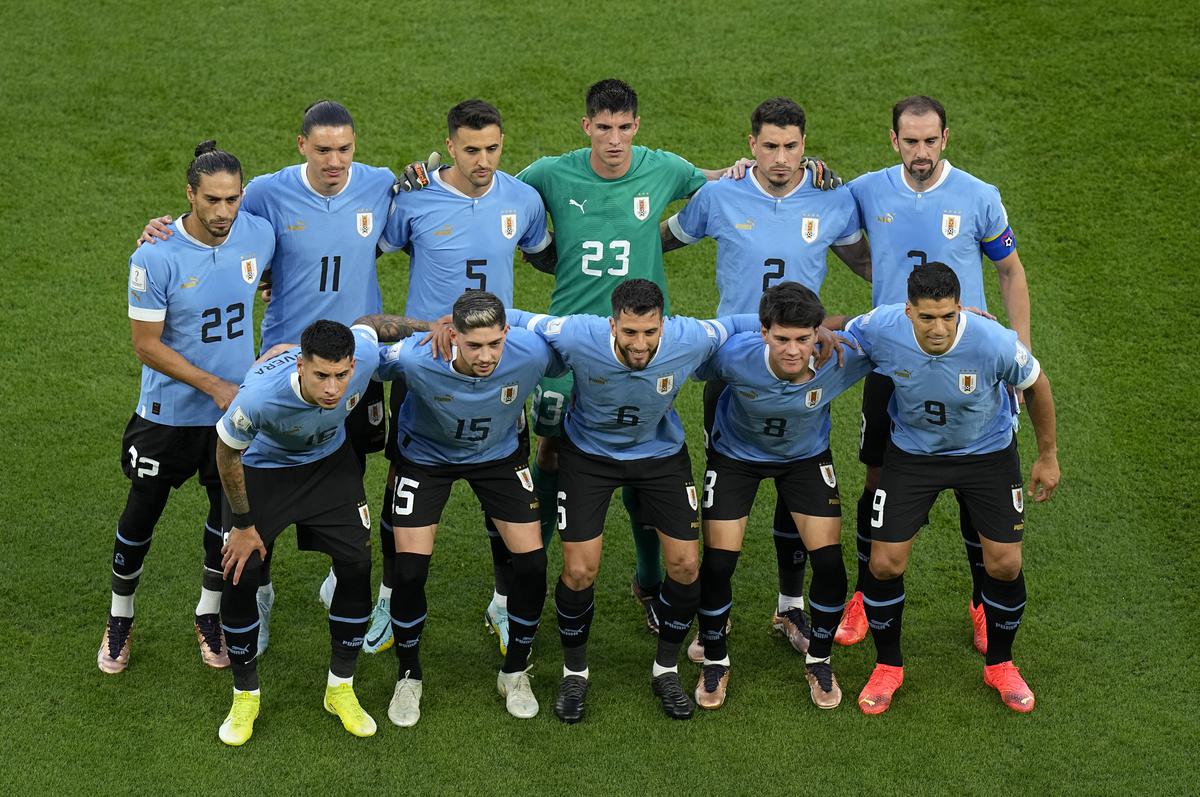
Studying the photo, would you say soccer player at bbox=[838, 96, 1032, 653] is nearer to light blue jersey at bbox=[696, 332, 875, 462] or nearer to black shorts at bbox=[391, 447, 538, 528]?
light blue jersey at bbox=[696, 332, 875, 462]

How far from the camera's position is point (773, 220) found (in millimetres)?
7883

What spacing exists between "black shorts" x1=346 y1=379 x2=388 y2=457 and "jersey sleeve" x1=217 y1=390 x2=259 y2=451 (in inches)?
42.2

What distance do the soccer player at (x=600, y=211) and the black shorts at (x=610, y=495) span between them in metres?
0.55

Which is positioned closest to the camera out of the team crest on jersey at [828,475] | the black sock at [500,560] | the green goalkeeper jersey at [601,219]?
the team crest on jersey at [828,475]

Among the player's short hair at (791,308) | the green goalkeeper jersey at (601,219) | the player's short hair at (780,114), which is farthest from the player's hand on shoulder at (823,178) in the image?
the player's short hair at (791,308)

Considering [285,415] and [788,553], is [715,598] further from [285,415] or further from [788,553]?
[285,415]

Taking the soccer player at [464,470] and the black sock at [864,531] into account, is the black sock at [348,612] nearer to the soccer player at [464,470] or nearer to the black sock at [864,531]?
the soccer player at [464,470]

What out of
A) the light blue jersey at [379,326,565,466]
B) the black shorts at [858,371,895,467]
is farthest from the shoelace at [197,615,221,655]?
the black shorts at [858,371,895,467]

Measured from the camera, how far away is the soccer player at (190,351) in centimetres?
730

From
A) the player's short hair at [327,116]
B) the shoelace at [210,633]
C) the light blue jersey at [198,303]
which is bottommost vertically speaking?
the shoelace at [210,633]

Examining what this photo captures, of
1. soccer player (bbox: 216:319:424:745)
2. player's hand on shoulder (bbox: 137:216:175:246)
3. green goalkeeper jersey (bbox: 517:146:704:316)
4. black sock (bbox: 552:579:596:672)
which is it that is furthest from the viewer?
green goalkeeper jersey (bbox: 517:146:704:316)

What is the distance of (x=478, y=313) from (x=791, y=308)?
4.80 ft

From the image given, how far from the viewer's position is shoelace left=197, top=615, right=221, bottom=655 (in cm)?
802

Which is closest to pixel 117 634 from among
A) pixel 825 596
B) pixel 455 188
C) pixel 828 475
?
pixel 455 188
